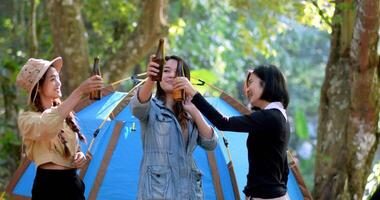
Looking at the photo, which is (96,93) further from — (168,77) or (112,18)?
(112,18)

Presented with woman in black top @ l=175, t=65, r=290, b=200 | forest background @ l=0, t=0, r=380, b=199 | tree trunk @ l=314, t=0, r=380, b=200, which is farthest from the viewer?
forest background @ l=0, t=0, r=380, b=199

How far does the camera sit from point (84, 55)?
24.9 feet

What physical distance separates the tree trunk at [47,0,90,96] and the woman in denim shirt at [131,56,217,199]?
3591mm

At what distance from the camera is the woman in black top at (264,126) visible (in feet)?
12.4

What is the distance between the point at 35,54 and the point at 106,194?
4260mm

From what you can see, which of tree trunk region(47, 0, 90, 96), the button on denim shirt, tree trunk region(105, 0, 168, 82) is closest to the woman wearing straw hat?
the button on denim shirt

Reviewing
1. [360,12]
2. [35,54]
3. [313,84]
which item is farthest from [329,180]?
[313,84]

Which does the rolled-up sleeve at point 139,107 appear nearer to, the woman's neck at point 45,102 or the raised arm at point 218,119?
the raised arm at point 218,119

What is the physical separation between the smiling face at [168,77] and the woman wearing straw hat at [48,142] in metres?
0.37

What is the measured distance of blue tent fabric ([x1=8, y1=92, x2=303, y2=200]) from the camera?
16.8 ft

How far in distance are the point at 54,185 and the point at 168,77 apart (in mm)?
812

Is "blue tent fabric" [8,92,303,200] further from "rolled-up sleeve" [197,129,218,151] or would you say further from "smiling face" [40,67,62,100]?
"smiling face" [40,67,62,100]

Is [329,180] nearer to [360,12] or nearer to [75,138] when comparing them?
[360,12]

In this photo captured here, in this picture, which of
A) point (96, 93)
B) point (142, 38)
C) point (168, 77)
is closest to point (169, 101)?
point (168, 77)
